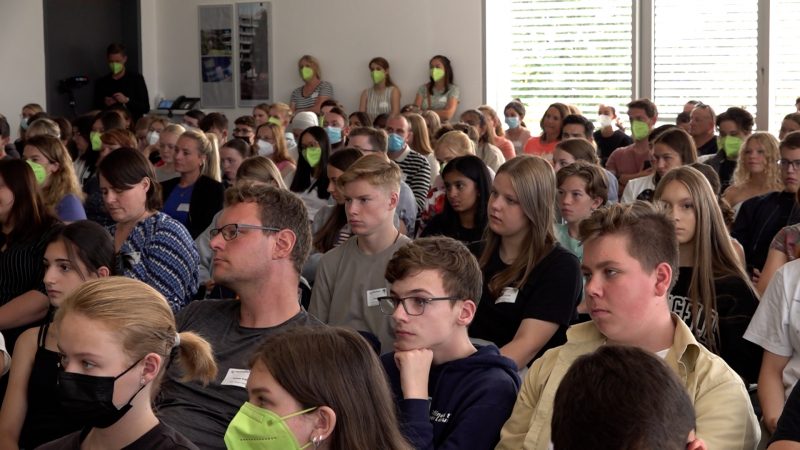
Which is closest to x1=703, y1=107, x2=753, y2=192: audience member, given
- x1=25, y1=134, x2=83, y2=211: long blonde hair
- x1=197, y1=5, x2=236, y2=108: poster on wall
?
x1=25, y1=134, x2=83, y2=211: long blonde hair

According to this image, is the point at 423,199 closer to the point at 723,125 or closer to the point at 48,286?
the point at 723,125

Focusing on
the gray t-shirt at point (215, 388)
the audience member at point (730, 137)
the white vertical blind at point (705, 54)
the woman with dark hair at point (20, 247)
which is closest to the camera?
the gray t-shirt at point (215, 388)

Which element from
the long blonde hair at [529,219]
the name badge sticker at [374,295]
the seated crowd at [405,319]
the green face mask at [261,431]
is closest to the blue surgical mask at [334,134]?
the seated crowd at [405,319]

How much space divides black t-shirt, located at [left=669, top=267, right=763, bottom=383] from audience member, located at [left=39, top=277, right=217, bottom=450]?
1.72 meters

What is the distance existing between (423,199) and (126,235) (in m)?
2.95

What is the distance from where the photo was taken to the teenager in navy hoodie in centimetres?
264

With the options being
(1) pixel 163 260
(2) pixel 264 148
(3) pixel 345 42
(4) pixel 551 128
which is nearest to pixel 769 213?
(1) pixel 163 260

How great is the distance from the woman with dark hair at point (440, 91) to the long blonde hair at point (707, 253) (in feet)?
28.6

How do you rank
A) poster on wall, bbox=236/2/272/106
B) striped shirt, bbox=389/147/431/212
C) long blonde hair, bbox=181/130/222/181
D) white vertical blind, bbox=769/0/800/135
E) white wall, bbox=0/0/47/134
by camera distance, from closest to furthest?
long blonde hair, bbox=181/130/222/181
striped shirt, bbox=389/147/431/212
white vertical blind, bbox=769/0/800/135
white wall, bbox=0/0/47/134
poster on wall, bbox=236/2/272/106

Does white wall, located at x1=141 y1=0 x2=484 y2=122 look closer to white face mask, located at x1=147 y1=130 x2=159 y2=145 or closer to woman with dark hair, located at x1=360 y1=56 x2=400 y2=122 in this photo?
woman with dark hair, located at x1=360 y1=56 x2=400 y2=122

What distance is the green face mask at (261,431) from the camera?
1986 mm

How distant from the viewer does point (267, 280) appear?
315cm

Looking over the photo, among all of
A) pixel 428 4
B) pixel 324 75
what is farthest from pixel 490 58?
pixel 324 75

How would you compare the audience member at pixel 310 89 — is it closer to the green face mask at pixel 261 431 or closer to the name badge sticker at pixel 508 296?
the name badge sticker at pixel 508 296
